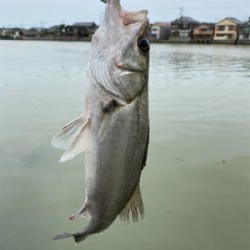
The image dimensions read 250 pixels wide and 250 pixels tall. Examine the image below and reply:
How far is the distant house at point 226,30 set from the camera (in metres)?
73.1

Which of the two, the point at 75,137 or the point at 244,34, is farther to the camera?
the point at 244,34

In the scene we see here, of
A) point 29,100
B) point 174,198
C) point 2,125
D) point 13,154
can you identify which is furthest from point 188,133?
point 29,100

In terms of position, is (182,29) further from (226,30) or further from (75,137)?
(75,137)

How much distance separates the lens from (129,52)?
1.84m

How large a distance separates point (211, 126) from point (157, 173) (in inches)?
107

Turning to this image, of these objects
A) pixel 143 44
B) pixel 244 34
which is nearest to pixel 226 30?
pixel 244 34

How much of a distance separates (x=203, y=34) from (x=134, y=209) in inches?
3184

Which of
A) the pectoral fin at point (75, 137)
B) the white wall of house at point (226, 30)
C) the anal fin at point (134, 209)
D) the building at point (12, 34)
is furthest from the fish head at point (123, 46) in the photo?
the building at point (12, 34)

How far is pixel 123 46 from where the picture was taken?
1.82 metres

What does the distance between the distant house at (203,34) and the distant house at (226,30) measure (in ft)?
5.23

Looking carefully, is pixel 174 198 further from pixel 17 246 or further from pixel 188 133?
pixel 188 133

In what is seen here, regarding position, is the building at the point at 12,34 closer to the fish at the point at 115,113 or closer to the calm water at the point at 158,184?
the calm water at the point at 158,184

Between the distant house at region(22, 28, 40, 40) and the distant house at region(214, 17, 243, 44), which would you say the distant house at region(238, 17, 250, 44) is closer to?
the distant house at region(214, 17, 243, 44)

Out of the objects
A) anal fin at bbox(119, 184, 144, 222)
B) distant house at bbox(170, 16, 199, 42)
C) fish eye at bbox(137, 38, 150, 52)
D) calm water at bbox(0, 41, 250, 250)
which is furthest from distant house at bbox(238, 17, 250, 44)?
anal fin at bbox(119, 184, 144, 222)
